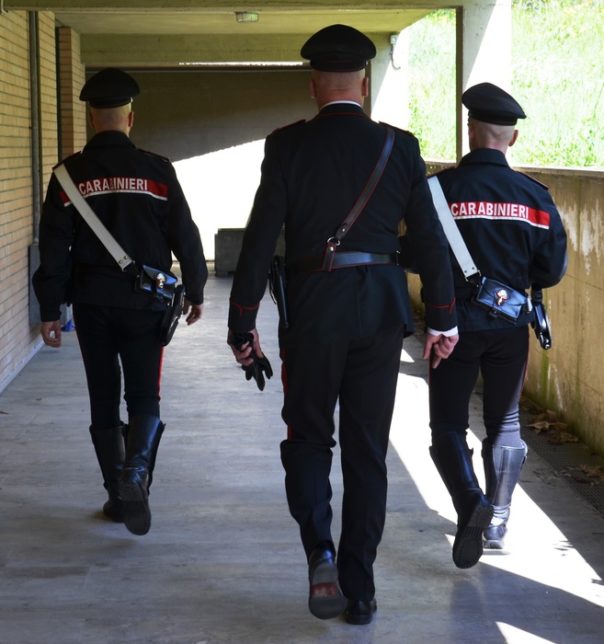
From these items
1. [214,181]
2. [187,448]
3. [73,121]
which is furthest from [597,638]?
[214,181]

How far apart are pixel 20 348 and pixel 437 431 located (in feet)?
17.0

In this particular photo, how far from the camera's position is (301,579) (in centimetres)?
440

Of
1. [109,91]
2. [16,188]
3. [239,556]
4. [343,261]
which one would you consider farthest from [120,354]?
[16,188]

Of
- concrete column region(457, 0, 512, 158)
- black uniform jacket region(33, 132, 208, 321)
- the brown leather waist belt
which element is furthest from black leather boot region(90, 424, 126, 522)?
concrete column region(457, 0, 512, 158)

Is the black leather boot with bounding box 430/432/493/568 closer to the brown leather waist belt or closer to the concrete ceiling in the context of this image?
the brown leather waist belt

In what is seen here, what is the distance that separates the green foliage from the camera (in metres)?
14.1

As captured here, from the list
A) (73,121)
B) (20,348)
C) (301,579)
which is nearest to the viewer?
(301,579)

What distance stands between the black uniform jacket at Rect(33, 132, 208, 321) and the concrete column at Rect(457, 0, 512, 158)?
5413 millimetres

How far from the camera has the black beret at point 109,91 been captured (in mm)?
4742

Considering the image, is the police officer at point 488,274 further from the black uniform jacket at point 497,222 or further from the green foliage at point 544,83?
the green foliage at point 544,83

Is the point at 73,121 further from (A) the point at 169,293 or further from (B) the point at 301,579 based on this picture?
(B) the point at 301,579

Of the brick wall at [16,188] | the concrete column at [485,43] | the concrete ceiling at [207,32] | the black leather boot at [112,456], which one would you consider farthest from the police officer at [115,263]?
the concrete ceiling at [207,32]

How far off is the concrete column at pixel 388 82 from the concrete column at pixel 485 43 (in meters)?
5.65

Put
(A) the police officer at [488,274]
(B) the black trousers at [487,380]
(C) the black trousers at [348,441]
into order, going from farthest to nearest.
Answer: (B) the black trousers at [487,380] < (A) the police officer at [488,274] < (C) the black trousers at [348,441]
